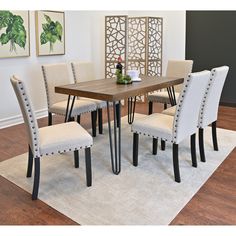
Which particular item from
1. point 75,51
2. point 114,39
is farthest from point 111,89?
point 114,39

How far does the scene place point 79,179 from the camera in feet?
8.92

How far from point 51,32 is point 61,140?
272 centimetres

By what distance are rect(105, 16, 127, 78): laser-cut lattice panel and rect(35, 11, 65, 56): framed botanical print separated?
0.90 metres

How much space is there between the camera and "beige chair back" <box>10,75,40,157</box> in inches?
85.7

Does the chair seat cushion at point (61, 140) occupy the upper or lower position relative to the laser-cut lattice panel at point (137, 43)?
lower

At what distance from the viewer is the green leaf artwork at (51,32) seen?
4.54m

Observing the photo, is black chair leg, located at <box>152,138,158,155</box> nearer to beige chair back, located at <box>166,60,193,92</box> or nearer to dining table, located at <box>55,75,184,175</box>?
dining table, located at <box>55,75,184,175</box>

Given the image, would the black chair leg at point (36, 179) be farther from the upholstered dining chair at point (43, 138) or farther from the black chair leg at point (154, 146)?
the black chair leg at point (154, 146)

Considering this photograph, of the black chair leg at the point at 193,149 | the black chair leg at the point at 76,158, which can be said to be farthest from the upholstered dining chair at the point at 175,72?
the black chair leg at the point at 76,158

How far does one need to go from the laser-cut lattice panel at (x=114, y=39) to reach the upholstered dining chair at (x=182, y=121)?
2.72 meters

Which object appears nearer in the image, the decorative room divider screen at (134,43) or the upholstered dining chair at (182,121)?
Answer: the upholstered dining chair at (182,121)

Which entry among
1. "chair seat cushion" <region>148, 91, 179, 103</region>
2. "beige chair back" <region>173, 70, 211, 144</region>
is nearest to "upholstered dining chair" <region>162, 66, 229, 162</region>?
"beige chair back" <region>173, 70, 211, 144</region>

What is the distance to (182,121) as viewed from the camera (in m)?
2.60

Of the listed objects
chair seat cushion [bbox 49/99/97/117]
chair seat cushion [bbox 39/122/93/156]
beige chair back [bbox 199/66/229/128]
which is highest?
beige chair back [bbox 199/66/229/128]
